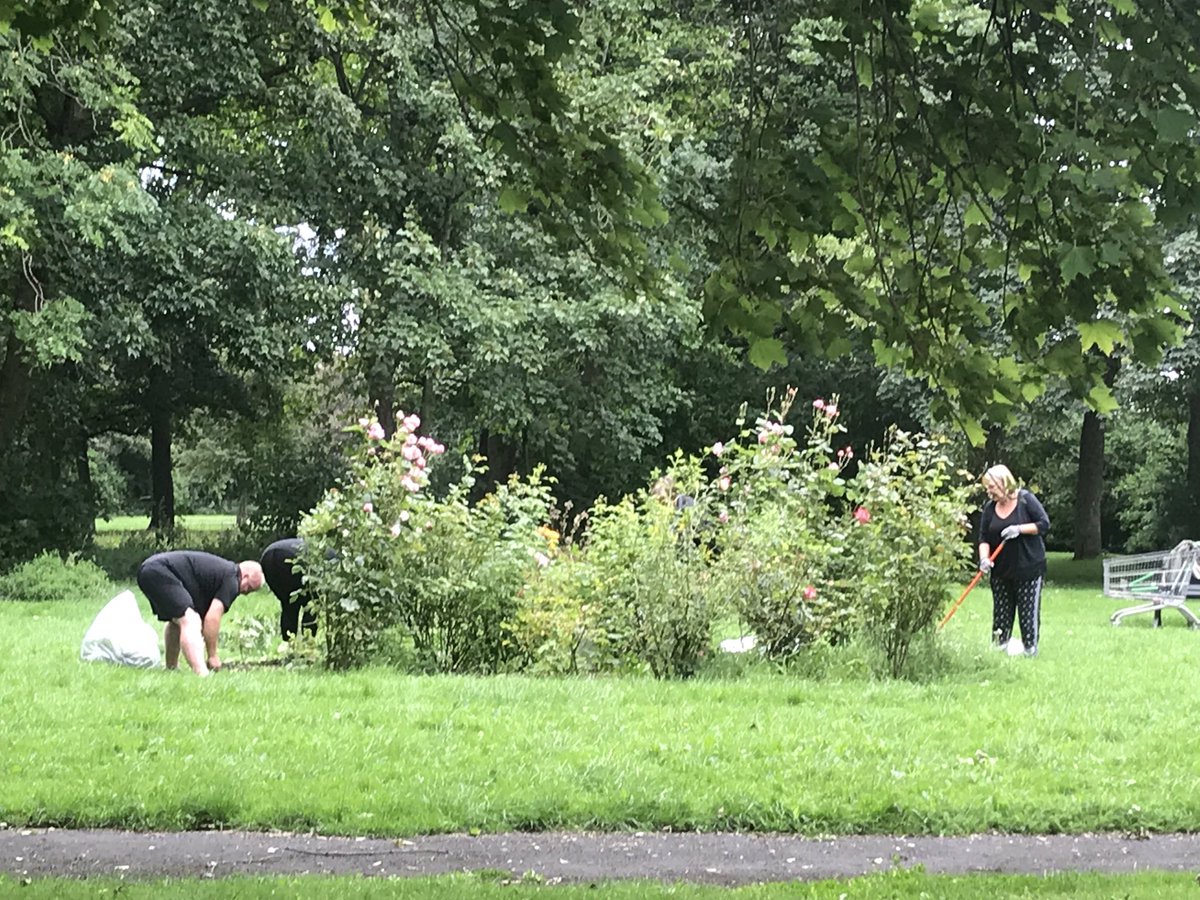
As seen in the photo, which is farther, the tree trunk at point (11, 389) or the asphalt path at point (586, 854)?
the tree trunk at point (11, 389)

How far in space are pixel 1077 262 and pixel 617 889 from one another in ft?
8.92

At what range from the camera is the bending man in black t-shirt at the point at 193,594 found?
793 cm

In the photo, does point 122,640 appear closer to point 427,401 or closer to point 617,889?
point 617,889

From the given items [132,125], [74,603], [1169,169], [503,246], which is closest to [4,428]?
[74,603]

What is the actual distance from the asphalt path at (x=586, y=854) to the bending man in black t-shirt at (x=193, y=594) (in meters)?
2.94

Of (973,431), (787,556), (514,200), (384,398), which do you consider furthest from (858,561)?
(384,398)

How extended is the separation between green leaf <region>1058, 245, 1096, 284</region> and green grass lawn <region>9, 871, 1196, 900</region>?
2.31 meters

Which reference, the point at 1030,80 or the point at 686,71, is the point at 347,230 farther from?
the point at 1030,80

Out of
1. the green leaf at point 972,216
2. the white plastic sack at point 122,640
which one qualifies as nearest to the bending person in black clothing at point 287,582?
the white plastic sack at point 122,640

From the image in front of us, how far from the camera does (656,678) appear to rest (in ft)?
26.9

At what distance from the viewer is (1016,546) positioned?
9680mm

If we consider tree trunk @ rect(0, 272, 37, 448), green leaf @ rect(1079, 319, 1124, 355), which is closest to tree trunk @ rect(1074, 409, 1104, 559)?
tree trunk @ rect(0, 272, 37, 448)

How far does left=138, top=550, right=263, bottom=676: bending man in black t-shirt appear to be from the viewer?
26.0ft

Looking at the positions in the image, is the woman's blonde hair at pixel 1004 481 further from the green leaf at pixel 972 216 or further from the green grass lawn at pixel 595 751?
the green leaf at pixel 972 216
